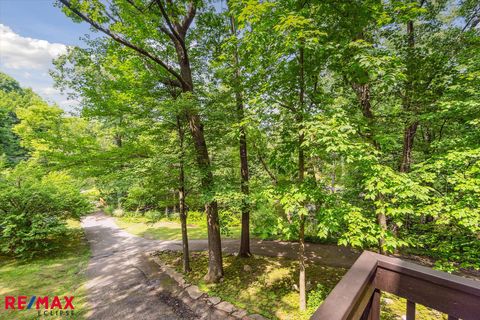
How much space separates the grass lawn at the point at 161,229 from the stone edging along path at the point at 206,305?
4.25 m

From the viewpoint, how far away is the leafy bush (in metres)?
8.04

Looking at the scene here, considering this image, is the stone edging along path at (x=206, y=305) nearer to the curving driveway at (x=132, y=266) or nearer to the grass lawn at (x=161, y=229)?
the curving driveway at (x=132, y=266)

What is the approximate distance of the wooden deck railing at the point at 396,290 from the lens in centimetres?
87

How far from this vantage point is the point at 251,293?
213 inches

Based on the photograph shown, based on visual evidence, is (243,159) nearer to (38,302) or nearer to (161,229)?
(38,302)

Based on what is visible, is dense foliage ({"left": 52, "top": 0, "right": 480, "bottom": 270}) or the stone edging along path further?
the stone edging along path

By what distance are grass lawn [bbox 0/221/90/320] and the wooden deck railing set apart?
637 cm

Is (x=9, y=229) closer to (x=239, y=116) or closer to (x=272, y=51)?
(x=239, y=116)

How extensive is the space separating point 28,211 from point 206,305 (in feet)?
28.4

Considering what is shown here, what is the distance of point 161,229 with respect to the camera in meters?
12.8

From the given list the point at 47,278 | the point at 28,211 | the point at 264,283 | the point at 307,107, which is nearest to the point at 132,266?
the point at 47,278

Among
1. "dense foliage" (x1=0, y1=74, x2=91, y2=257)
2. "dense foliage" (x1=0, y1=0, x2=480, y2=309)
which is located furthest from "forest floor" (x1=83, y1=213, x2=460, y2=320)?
"dense foliage" (x1=0, y1=74, x2=91, y2=257)

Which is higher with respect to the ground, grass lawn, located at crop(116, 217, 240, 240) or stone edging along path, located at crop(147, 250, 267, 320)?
stone edging along path, located at crop(147, 250, 267, 320)

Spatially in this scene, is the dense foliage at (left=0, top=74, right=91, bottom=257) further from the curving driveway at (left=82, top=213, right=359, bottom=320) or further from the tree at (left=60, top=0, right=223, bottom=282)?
the tree at (left=60, top=0, right=223, bottom=282)
